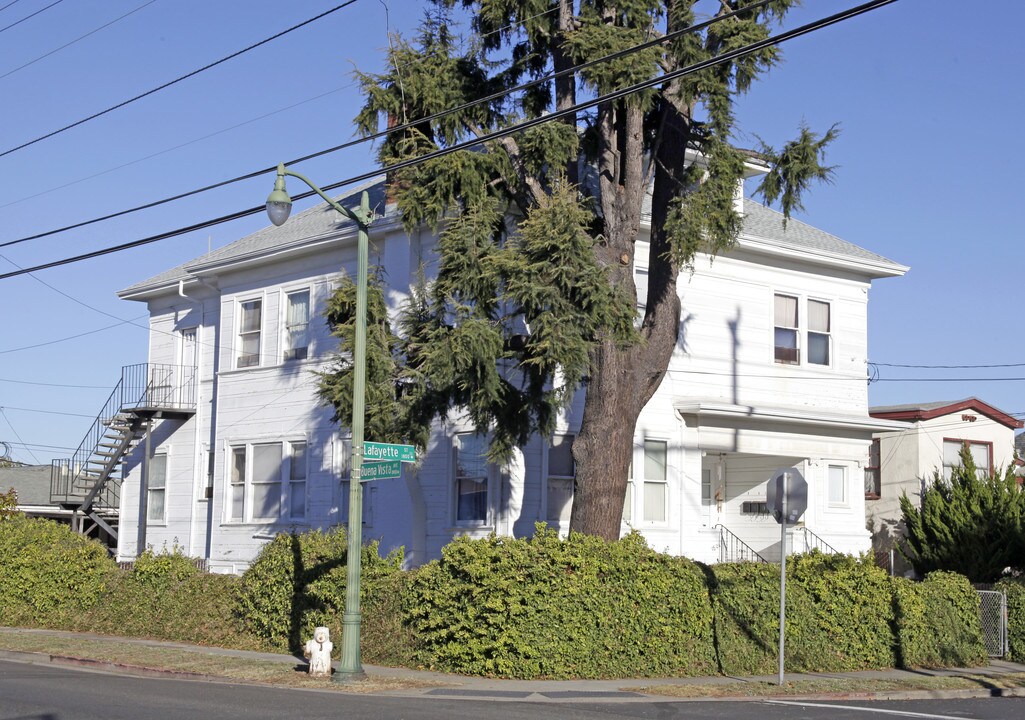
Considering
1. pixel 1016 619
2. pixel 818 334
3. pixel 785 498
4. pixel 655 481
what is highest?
pixel 818 334

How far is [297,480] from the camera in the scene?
2722 cm

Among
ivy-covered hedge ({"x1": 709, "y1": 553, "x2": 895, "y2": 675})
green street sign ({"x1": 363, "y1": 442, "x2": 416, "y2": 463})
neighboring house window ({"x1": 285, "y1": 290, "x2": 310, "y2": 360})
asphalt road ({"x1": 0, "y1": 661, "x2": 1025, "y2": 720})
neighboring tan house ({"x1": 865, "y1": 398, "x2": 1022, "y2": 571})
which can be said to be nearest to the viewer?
asphalt road ({"x1": 0, "y1": 661, "x2": 1025, "y2": 720})

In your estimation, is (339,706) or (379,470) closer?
(339,706)

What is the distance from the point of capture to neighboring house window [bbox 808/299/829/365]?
1083 inches

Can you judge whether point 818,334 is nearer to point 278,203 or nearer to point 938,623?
point 938,623

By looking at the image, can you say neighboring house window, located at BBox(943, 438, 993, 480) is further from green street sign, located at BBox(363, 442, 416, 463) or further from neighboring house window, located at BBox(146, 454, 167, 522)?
neighboring house window, located at BBox(146, 454, 167, 522)

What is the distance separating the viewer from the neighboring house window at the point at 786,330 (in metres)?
27.1

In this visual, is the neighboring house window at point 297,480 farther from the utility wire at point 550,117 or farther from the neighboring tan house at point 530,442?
the utility wire at point 550,117

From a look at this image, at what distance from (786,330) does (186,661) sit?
51.5ft

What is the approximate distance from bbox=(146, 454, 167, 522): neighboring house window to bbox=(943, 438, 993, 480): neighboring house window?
21.0 m

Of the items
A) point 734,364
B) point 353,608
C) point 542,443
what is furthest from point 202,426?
point 353,608

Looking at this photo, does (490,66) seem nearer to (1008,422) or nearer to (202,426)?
(202,426)

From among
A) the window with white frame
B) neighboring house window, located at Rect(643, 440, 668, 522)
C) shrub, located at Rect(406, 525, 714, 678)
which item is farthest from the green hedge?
the window with white frame

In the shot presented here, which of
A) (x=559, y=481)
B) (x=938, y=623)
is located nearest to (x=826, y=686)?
(x=938, y=623)
